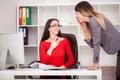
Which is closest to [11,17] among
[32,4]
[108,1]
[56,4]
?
[32,4]

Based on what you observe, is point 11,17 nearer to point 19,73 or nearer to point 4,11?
point 4,11

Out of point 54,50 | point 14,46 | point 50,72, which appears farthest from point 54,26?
point 50,72

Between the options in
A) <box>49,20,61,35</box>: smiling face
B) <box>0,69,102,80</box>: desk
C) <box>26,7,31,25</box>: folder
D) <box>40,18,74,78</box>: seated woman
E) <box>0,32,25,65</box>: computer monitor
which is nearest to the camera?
<box>0,69,102,80</box>: desk

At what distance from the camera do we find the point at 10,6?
16.2 ft

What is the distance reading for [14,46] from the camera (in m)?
2.65

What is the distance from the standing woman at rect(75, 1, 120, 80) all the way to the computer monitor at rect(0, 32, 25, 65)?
0.75 meters

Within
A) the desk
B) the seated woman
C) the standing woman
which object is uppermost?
the standing woman

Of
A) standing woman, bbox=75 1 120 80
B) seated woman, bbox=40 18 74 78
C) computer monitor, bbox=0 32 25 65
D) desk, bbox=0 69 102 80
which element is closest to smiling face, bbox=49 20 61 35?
seated woman, bbox=40 18 74 78

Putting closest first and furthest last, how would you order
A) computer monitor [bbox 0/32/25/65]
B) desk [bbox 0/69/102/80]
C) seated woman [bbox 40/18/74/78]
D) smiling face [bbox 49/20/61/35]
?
desk [bbox 0/69/102/80], computer monitor [bbox 0/32/25/65], seated woman [bbox 40/18/74/78], smiling face [bbox 49/20/61/35]

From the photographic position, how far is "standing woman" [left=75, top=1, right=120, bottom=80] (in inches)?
104

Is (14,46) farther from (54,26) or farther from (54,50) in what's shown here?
(54,26)

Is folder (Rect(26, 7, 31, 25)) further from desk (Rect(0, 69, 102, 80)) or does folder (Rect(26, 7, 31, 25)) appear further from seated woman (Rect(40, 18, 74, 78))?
desk (Rect(0, 69, 102, 80))

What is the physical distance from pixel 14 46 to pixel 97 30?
0.91 meters

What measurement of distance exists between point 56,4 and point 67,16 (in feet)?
1.15
